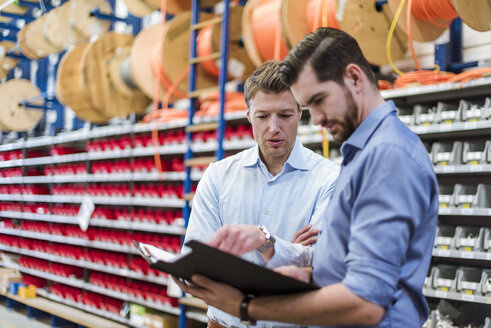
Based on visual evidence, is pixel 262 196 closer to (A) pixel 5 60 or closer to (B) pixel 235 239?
(B) pixel 235 239

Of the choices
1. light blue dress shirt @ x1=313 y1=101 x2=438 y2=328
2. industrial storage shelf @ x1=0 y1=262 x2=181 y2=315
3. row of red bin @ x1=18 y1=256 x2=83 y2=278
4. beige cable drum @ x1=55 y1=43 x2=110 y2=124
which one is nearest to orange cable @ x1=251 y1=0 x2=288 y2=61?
industrial storage shelf @ x1=0 y1=262 x2=181 y2=315

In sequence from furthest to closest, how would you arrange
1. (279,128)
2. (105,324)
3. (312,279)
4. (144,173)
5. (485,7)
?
(105,324), (144,173), (485,7), (279,128), (312,279)

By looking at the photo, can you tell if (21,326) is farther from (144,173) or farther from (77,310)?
(144,173)

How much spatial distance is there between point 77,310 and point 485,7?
5975 millimetres

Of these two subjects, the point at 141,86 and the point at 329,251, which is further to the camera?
the point at 141,86

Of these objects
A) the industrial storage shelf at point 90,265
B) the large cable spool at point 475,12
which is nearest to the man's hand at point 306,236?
the large cable spool at point 475,12

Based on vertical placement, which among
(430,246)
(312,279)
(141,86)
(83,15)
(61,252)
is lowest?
(61,252)

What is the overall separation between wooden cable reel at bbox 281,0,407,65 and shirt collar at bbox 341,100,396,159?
2.73 meters

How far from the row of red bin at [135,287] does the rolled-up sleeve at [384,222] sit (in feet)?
15.6

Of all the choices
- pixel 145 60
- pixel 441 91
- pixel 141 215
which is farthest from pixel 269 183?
pixel 145 60

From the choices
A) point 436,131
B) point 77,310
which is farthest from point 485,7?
point 77,310

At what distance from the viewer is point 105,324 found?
656 cm

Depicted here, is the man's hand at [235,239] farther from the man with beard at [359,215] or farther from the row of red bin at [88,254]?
the row of red bin at [88,254]

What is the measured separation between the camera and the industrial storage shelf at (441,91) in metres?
3.44
